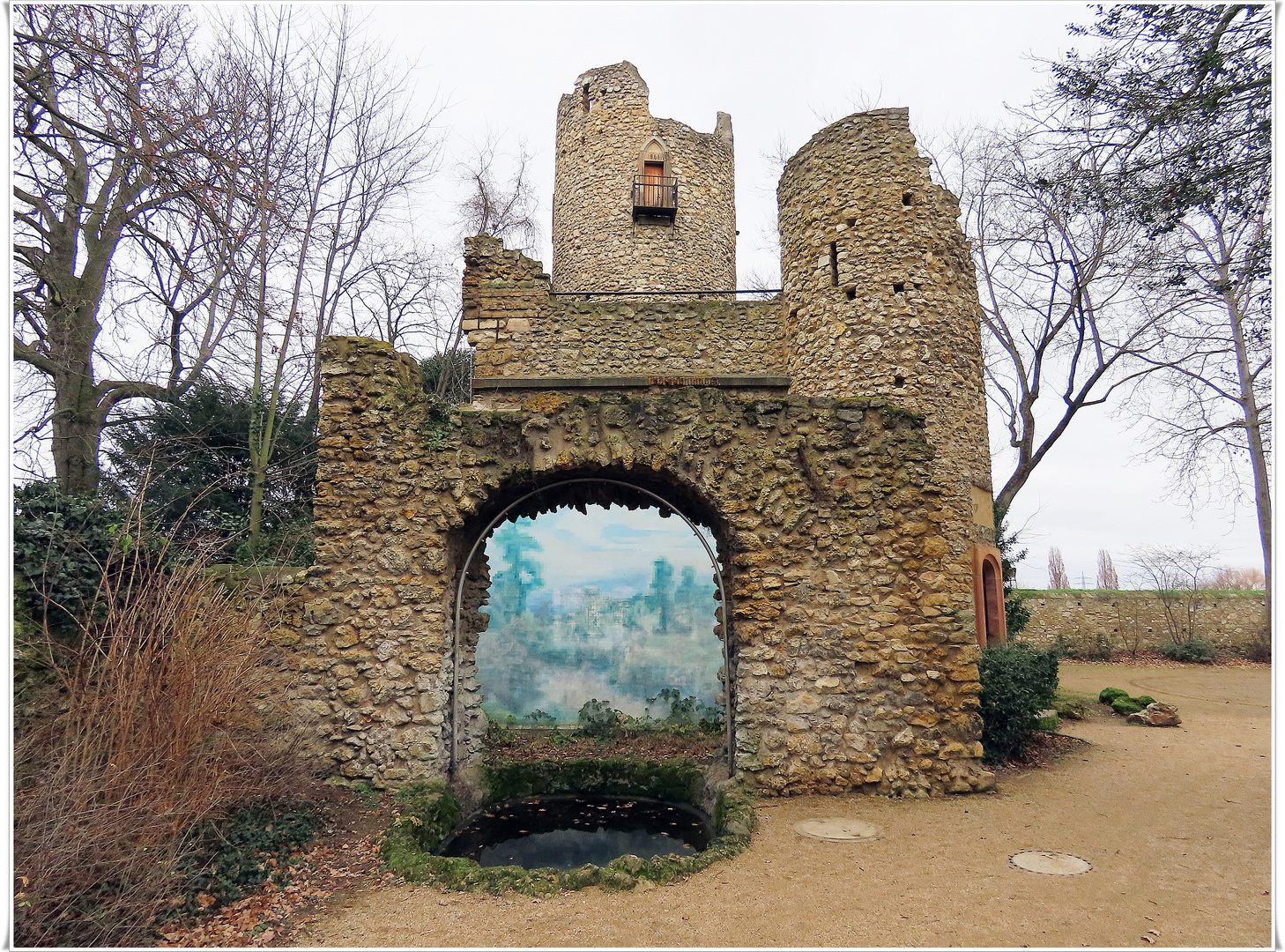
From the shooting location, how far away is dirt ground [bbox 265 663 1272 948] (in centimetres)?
354

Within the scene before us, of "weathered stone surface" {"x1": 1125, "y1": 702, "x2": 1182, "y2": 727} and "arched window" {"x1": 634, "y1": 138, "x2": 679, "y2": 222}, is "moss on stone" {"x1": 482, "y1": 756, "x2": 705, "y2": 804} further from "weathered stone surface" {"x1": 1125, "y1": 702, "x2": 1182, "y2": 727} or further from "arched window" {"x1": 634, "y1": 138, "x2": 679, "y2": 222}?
"arched window" {"x1": 634, "y1": 138, "x2": 679, "y2": 222}

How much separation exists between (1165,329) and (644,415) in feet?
42.5

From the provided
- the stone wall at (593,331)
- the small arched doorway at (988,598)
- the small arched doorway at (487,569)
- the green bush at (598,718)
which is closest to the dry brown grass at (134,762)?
the small arched doorway at (487,569)

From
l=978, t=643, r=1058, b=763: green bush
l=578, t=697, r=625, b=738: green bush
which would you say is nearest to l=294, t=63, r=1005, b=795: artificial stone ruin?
l=978, t=643, r=1058, b=763: green bush

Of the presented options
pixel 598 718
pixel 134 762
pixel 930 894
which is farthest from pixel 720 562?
pixel 134 762

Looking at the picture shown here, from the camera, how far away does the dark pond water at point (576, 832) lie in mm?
5711

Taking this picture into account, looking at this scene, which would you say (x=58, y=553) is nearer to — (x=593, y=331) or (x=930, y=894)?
(x=930, y=894)

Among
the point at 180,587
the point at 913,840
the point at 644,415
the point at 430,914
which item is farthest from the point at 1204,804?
the point at 180,587

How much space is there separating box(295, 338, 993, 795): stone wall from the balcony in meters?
14.4

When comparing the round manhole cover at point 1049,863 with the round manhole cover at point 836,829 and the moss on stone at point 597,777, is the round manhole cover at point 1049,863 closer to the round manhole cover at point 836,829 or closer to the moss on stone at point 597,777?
the round manhole cover at point 836,829

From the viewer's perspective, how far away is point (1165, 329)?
43.3 ft

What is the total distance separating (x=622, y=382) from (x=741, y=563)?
544 centimetres

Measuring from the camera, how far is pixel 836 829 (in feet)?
16.4

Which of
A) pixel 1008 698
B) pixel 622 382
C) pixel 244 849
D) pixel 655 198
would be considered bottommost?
pixel 244 849
